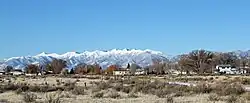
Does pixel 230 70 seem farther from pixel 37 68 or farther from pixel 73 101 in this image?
pixel 73 101

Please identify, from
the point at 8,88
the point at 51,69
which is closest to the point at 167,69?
the point at 51,69

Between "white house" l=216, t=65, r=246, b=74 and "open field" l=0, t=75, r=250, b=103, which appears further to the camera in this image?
"white house" l=216, t=65, r=246, b=74

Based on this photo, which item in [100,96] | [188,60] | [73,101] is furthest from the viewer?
[188,60]

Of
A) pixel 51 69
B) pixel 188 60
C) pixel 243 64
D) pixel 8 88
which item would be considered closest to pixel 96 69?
pixel 51 69

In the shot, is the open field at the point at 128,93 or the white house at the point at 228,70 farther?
the white house at the point at 228,70

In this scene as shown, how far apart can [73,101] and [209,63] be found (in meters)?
154

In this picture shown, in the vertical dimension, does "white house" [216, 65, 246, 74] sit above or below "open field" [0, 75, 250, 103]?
above

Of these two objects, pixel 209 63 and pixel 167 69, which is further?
pixel 167 69

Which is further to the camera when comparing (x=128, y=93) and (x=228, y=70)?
(x=228, y=70)

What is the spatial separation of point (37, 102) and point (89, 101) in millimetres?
2915

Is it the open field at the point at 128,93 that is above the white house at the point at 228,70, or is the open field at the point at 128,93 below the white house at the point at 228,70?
below

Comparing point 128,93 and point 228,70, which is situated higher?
point 228,70

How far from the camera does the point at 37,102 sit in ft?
70.7

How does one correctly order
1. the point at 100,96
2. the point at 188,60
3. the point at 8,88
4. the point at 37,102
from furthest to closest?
1. the point at 188,60
2. the point at 8,88
3. the point at 100,96
4. the point at 37,102
